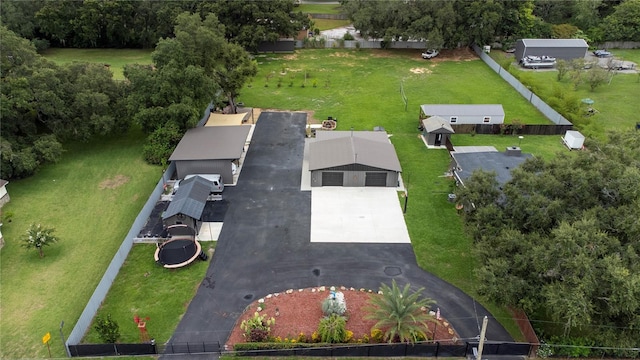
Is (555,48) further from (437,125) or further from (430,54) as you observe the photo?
(437,125)

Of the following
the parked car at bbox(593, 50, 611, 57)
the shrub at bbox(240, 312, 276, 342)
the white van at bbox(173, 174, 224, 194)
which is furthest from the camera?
the parked car at bbox(593, 50, 611, 57)

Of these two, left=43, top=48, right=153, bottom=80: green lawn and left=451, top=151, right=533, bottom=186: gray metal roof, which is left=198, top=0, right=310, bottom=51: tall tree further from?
left=451, top=151, right=533, bottom=186: gray metal roof

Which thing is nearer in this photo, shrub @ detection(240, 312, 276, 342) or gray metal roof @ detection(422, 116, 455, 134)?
shrub @ detection(240, 312, 276, 342)

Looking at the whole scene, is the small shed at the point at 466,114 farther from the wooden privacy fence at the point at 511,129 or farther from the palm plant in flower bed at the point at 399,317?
the palm plant in flower bed at the point at 399,317

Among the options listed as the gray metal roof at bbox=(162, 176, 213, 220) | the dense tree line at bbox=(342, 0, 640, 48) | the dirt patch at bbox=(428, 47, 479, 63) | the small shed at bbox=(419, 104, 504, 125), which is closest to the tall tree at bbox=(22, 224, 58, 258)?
the gray metal roof at bbox=(162, 176, 213, 220)

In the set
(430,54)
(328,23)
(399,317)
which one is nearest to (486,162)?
(399,317)

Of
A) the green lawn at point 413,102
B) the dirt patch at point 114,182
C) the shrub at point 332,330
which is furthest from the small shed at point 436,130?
the dirt patch at point 114,182

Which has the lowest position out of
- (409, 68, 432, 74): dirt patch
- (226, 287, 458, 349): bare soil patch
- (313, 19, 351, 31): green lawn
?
(226, 287, 458, 349): bare soil patch
